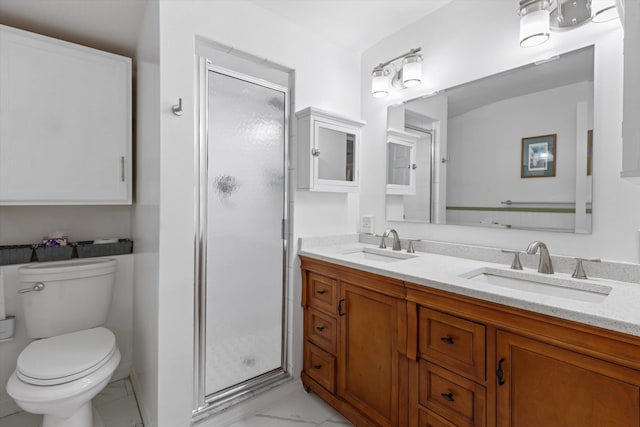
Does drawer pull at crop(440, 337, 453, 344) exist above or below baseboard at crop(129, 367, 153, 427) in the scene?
above

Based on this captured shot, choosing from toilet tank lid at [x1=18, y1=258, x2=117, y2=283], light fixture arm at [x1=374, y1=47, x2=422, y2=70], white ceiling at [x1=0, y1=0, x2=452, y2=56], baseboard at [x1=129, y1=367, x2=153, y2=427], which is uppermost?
white ceiling at [x1=0, y1=0, x2=452, y2=56]

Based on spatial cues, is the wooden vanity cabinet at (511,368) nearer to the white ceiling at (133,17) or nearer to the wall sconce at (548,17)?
the wall sconce at (548,17)

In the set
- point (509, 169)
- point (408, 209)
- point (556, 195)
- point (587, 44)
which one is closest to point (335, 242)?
point (408, 209)

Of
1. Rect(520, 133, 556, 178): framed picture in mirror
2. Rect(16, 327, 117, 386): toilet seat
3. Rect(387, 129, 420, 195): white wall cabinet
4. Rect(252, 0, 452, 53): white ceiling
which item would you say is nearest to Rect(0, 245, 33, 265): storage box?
Rect(16, 327, 117, 386): toilet seat

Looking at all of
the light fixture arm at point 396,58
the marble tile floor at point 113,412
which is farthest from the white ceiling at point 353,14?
the marble tile floor at point 113,412

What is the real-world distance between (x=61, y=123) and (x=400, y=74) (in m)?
2.13

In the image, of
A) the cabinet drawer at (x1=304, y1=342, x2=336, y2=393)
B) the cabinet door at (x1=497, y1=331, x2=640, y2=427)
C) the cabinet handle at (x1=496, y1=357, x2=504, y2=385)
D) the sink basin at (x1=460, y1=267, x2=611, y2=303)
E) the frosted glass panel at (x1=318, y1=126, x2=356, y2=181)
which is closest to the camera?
the cabinet door at (x1=497, y1=331, x2=640, y2=427)

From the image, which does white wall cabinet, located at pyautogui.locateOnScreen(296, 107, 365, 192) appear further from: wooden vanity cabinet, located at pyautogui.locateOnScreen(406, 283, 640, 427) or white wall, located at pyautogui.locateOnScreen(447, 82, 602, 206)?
wooden vanity cabinet, located at pyautogui.locateOnScreen(406, 283, 640, 427)

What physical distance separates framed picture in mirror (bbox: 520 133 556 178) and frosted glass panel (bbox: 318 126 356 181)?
102cm

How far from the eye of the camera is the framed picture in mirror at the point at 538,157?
1.44m

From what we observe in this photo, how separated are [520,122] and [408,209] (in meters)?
0.81

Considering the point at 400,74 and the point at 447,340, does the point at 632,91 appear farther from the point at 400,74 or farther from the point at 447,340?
the point at 400,74

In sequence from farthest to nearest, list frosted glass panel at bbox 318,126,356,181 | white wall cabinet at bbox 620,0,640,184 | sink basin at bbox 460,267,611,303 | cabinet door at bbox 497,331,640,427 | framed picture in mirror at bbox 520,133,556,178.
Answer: frosted glass panel at bbox 318,126,356,181 → framed picture in mirror at bbox 520,133,556,178 → sink basin at bbox 460,267,611,303 → cabinet door at bbox 497,331,640,427 → white wall cabinet at bbox 620,0,640,184

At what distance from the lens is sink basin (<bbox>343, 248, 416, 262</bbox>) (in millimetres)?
1919
